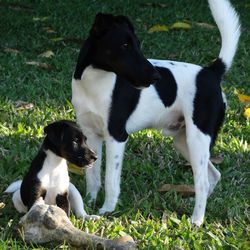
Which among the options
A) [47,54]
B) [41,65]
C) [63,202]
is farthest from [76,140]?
[47,54]

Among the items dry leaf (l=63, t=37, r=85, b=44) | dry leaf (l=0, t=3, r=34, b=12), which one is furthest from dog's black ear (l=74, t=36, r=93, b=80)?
dry leaf (l=0, t=3, r=34, b=12)

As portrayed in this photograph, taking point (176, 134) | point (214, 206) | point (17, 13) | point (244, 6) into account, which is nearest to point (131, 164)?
point (176, 134)

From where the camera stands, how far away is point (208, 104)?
5332 millimetres

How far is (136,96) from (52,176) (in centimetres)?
87

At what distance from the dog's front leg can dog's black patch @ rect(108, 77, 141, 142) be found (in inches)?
2.4

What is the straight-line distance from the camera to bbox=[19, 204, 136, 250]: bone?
171 inches

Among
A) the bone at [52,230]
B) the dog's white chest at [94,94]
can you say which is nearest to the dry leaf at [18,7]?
the dog's white chest at [94,94]

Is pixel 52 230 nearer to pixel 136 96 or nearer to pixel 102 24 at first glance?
pixel 136 96

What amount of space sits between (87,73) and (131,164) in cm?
123

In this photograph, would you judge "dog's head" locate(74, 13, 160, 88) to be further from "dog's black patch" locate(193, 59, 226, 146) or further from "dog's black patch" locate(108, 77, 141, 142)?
"dog's black patch" locate(193, 59, 226, 146)

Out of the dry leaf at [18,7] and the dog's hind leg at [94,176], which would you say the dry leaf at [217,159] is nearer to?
the dog's hind leg at [94,176]

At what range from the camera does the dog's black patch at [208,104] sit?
5.32 meters

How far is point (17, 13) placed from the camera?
463 inches

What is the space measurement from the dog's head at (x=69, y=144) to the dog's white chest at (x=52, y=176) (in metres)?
0.08
